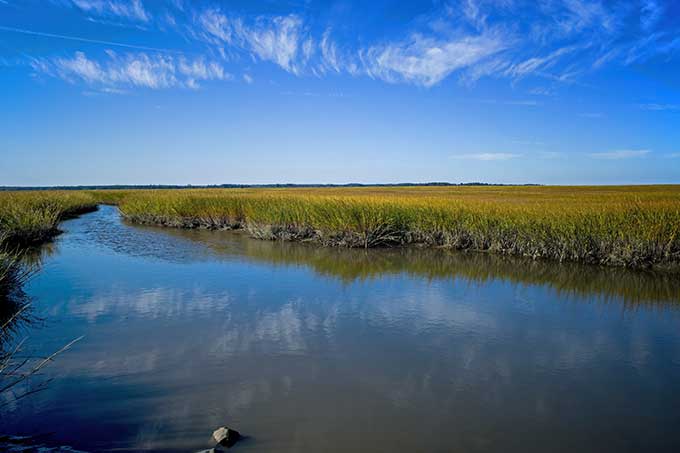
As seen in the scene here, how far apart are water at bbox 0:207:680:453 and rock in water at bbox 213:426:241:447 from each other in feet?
0.29

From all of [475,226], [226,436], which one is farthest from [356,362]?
[475,226]

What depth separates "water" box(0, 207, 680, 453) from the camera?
355cm

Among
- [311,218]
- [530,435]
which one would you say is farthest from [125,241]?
[530,435]

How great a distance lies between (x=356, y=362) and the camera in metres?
5.00

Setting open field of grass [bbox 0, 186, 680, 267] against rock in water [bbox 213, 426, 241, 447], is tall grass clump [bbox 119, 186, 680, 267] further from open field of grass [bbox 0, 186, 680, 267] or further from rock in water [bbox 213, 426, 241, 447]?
rock in water [bbox 213, 426, 241, 447]

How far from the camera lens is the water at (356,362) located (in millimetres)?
3555

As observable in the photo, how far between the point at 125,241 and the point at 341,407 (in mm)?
13698

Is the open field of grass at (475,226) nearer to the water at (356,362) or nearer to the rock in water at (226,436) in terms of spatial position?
the water at (356,362)

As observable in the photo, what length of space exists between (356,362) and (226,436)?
199 cm

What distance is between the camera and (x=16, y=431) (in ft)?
11.2

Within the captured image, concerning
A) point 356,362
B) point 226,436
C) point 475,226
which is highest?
point 475,226

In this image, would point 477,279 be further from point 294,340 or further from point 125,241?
point 125,241

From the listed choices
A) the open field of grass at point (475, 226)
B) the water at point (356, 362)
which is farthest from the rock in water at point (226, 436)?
the open field of grass at point (475, 226)

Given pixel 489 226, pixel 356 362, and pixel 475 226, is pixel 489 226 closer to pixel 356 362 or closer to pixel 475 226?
pixel 475 226
